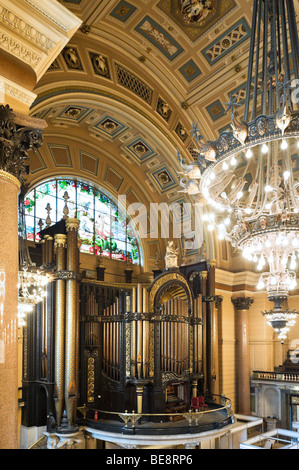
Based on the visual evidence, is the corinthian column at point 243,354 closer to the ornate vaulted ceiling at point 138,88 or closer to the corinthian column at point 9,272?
the ornate vaulted ceiling at point 138,88

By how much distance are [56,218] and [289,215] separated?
8.11 metres

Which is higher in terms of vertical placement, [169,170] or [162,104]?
[162,104]

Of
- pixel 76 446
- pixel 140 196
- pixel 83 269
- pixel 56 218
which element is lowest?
pixel 76 446

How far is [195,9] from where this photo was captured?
10.5 m

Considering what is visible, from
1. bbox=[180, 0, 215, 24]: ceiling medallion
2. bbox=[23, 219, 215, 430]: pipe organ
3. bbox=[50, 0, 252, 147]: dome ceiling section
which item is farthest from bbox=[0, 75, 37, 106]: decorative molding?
bbox=[180, 0, 215, 24]: ceiling medallion

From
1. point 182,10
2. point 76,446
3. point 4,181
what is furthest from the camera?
point 182,10

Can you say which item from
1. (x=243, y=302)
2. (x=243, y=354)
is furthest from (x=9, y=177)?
(x=243, y=354)

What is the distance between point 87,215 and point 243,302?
21.5 feet

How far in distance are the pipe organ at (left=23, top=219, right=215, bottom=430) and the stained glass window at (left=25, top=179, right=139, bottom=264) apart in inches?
71.4

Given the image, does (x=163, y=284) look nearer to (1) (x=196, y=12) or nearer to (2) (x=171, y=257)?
(2) (x=171, y=257)

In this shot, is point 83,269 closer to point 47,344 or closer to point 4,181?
point 47,344

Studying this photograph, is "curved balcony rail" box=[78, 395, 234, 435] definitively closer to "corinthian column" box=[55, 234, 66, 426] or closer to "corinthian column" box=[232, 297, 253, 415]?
"corinthian column" box=[55, 234, 66, 426]

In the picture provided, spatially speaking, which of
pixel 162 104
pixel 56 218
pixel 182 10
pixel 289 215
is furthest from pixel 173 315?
pixel 182 10

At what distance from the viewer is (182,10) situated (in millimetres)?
Answer: 10562
